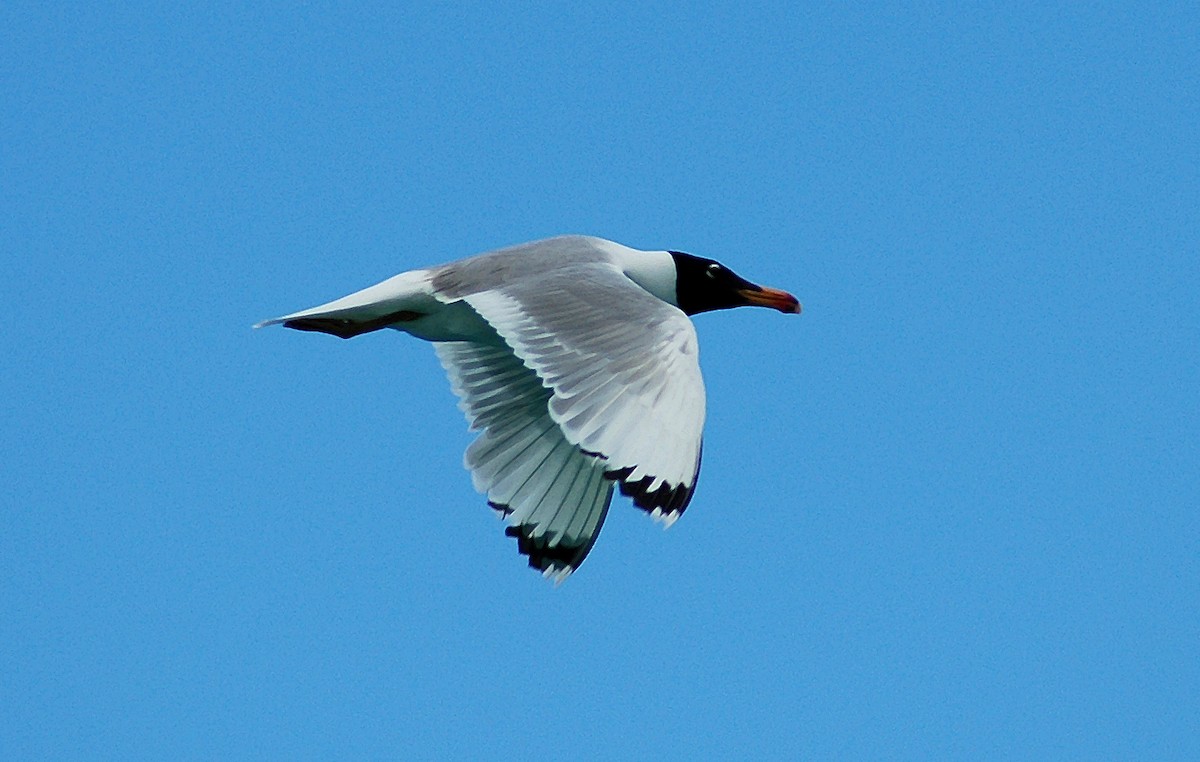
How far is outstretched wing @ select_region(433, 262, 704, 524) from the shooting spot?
512 cm

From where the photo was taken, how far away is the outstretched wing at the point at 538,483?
6.95 metres

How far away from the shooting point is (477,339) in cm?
703

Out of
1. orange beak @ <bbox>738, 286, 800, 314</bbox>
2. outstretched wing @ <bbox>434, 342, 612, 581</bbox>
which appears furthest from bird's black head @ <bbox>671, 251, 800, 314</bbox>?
outstretched wing @ <bbox>434, 342, 612, 581</bbox>

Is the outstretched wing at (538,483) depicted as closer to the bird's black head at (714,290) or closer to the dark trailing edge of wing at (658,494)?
the bird's black head at (714,290)

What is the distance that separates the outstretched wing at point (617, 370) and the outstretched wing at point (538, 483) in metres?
0.82

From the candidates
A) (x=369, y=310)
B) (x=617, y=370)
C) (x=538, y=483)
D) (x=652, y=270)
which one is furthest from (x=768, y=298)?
(x=617, y=370)

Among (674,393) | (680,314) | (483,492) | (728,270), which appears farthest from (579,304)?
(728,270)

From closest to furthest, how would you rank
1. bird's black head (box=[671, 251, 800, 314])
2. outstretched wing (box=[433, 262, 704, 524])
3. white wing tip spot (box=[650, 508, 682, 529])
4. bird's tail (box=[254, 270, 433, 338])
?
white wing tip spot (box=[650, 508, 682, 529]) → outstretched wing (box=[433, 262, 704, 524]) → bird's tail (box=[254, 270, 433, 338]) → bird's black head (box=[671, 251, 800, 314])

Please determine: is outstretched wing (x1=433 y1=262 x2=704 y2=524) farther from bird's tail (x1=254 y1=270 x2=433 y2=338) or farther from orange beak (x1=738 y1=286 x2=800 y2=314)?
orange beak (x1=738 y1=286 x2=800 y2=314)

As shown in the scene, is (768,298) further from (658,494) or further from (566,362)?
(658,494)

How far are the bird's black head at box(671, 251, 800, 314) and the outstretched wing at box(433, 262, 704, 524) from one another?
119 centimetres

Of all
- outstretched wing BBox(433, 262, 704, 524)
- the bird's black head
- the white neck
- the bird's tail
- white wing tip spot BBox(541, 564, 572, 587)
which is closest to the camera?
outstretched wing BBox(433, 262, 704, 524)

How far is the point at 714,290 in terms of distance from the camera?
765 centimetres

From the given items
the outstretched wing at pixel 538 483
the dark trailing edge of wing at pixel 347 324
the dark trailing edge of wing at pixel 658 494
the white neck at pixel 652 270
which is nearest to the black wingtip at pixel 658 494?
the dark trailing edge of wing at pixel 658 494
